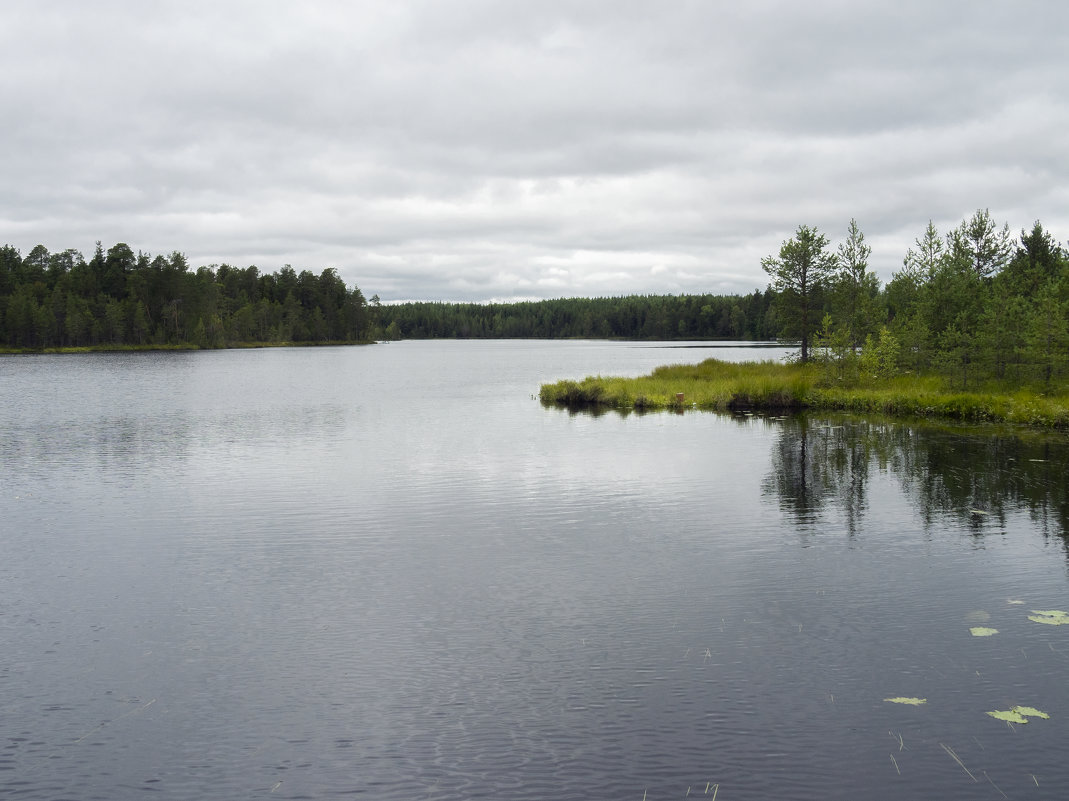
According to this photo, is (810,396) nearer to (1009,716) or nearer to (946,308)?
(946,308)

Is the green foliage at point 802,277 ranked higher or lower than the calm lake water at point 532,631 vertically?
higher

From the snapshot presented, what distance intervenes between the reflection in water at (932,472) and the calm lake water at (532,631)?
0.67 ft

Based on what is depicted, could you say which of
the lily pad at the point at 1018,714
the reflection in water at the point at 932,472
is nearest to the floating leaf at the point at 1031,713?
the lily pad at the point at 1018,714

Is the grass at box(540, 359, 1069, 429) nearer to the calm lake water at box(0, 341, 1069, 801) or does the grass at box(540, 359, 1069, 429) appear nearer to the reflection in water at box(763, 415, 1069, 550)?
the reflection in water at box(763, 415, 1069, 550)

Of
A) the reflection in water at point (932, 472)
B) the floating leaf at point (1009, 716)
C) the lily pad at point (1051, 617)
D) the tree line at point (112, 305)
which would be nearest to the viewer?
the floating leaf at point (1009, 716)

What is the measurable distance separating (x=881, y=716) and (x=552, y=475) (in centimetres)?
1774

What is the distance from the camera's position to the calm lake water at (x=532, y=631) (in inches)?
342

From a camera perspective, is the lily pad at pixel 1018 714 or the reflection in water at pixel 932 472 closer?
the lily pad at pixel 1018 714

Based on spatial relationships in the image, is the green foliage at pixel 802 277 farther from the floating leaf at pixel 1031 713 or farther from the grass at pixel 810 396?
the floating leaf at pixel 1031 713

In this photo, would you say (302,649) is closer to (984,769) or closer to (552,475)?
(984,769)

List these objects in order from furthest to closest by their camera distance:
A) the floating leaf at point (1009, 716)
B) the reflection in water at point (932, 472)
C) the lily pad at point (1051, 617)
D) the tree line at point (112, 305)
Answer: the tree line at point (112, 305) < the reflection in water at point (932, 472) < the lily pad at point (1051, 617) < the floating leaf at point (1009, 716)

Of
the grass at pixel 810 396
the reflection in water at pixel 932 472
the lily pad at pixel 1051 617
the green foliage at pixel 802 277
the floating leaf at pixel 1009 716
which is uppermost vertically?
the green foliage at pixel 802 277

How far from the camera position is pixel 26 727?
9.57 metres

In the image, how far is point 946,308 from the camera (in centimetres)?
5462
